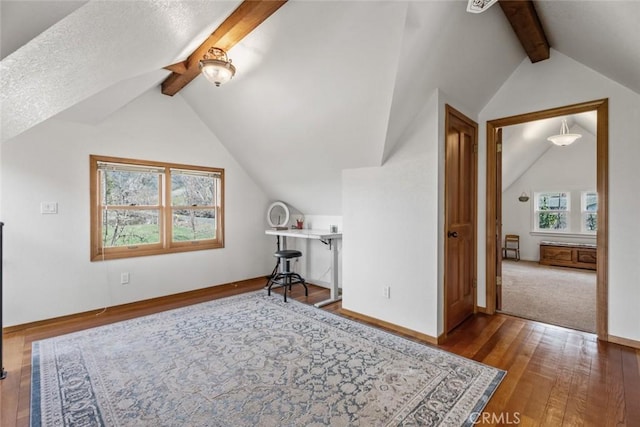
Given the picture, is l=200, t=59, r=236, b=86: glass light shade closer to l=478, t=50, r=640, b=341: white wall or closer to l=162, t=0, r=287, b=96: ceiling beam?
l=162, t=0, r=287, b=96: ceiling beam

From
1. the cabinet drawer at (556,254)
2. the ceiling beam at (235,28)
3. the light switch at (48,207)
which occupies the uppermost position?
the ceiling beam at (235,28)

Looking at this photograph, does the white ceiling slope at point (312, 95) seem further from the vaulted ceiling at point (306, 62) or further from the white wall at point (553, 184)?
the white wall at point (553, 184)

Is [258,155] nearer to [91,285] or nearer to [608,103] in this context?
[91,285]

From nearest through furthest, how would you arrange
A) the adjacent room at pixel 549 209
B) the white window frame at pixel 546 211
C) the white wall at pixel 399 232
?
the white wall at pixel 399 232, the adjacent room at pixel 549 209, the white window frame at pixel 546 211

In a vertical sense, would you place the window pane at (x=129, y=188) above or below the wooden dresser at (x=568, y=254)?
above

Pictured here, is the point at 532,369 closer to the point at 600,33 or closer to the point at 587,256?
the point at 600,33

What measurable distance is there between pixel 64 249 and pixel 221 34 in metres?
2.75

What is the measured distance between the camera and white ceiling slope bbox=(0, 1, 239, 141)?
2.95 feet

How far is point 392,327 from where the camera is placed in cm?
294

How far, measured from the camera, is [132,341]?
262 centimetres

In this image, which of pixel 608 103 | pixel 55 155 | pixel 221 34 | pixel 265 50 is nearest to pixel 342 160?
pixel 265 50

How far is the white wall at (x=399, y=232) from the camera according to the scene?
2633 mm
